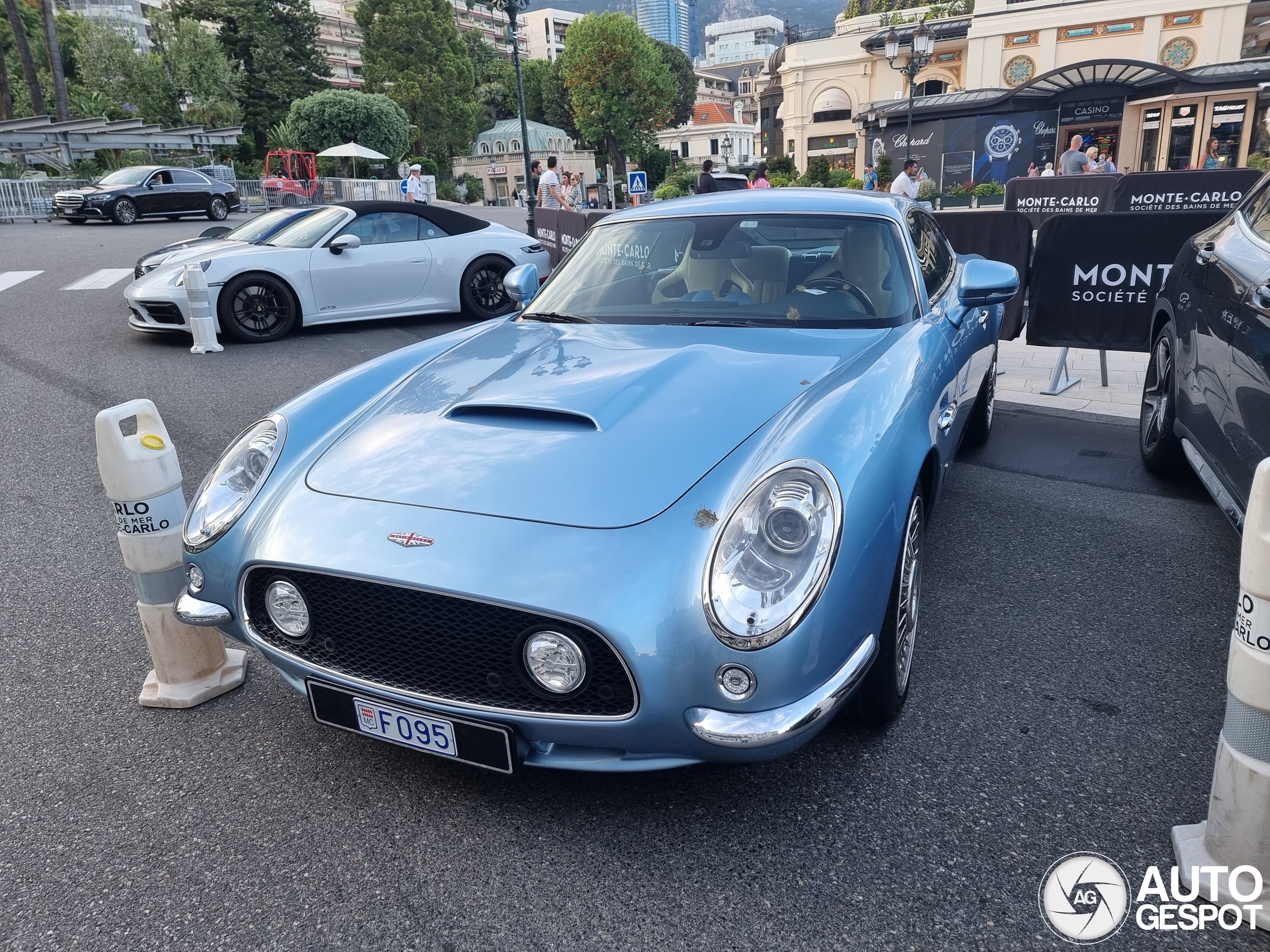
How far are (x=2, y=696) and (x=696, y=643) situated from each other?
7.79 feet

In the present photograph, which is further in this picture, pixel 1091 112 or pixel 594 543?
pixel 1091 112

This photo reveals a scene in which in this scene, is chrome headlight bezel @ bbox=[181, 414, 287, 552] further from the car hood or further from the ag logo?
the ag logo

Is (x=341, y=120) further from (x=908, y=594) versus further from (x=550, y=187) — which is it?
(x=908, y=594)

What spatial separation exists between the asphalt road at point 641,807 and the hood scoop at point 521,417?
94 centimetres

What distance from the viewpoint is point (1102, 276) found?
21.5 ft

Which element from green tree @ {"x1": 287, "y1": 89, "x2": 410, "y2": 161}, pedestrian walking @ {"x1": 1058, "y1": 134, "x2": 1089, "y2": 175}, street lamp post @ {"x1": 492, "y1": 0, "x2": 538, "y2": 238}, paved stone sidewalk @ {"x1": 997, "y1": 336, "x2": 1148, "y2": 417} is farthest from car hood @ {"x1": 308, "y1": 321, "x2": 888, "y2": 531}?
green tree @ {"x1": 287, "y1": 89, "x2": 410, "y2": 161}

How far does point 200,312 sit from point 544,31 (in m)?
156

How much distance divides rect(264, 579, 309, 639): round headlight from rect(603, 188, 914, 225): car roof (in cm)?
231

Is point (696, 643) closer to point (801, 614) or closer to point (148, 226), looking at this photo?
point (801, 614)

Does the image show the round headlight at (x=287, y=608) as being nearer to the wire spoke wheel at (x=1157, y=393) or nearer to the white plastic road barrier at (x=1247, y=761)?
the white plastic road barrier at (x=1247, y=761)

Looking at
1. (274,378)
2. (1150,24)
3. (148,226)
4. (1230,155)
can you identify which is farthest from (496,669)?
(1150,24)

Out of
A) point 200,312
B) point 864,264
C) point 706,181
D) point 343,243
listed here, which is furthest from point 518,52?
point 864,264

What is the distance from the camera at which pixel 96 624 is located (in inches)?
135

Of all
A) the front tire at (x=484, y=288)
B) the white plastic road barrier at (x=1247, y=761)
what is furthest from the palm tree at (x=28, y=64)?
the white plastic road barrier at (x=1247, y=761)
